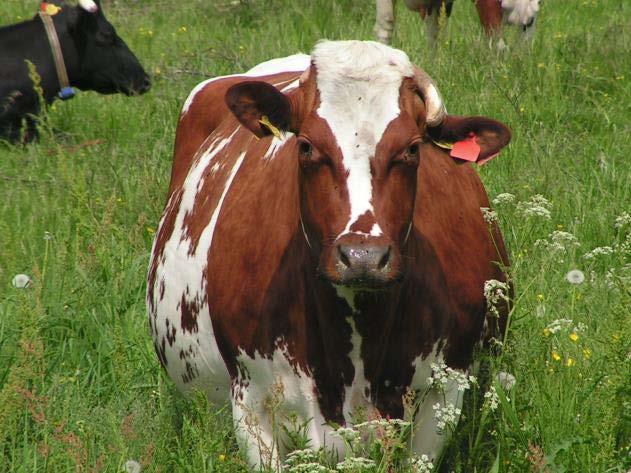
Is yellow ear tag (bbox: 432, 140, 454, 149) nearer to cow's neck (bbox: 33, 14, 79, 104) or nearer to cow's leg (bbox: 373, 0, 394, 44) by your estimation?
cow's leg (bbox: 373, 0, 394, 44)

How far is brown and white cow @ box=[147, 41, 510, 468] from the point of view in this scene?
3195 millimetres

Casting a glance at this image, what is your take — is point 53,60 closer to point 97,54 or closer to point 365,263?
point 97,54

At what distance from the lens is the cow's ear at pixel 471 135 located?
350 centimetres

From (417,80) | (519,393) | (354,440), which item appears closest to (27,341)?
(354,440)

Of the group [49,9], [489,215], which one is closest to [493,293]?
[489,215]

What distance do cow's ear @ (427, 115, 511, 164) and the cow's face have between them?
562 centimetres

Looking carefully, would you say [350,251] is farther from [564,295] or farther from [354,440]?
[564,295]

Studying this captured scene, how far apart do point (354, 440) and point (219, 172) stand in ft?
4.49

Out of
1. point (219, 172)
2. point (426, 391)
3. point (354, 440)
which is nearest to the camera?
point (354, 440)

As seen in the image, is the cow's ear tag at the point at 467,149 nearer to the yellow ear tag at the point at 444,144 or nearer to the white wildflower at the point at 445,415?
the yellow ear tag at the point at 444,144

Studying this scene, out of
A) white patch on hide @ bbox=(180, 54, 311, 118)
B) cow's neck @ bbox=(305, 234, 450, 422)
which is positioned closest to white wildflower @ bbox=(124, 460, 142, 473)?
cow's neck @ bbox=(305, 234, 450, 422)

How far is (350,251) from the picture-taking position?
9.89 feet

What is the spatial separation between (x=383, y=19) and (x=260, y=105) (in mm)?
5370

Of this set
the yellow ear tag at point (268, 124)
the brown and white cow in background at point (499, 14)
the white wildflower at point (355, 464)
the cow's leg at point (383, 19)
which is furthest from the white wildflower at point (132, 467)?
the cow's leg at point (383, 19)
